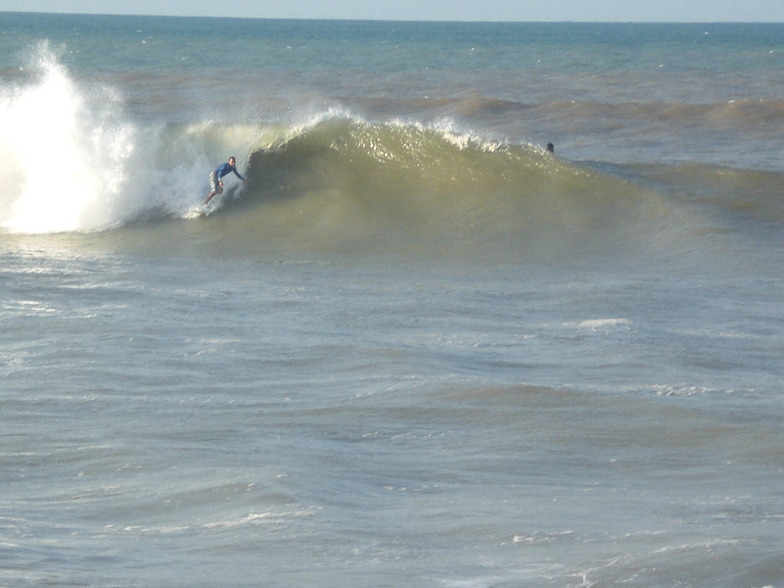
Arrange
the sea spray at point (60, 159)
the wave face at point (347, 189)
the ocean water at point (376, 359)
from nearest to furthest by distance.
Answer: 1. the ocean water at point (376, 359)
2. the wave face at point (347, 189)
3. the sea spray at point (60, 159)

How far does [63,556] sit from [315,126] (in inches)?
559

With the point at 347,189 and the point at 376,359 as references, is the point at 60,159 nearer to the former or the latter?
the point at 347,189

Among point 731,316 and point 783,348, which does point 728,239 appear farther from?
point 783,348

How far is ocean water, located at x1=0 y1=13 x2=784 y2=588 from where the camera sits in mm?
5938

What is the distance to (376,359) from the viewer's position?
9.45 meters

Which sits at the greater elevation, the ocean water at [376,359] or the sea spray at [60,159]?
Result: the sea spray at [60,159]

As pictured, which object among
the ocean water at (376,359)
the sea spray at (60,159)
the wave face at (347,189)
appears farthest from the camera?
the sea spray at (60,159)

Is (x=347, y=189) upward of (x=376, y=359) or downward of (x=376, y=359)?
upward

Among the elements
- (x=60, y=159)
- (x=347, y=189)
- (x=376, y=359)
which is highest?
(x=60, y=159)

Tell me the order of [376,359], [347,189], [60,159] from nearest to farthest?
[376,359]
[347,189]
[60,159]

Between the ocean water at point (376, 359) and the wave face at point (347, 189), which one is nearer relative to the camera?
the ocean water at point (376, 359)

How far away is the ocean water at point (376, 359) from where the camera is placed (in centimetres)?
594

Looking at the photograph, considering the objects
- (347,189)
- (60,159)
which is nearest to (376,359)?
(347,189)

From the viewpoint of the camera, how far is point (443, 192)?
17.6 m
